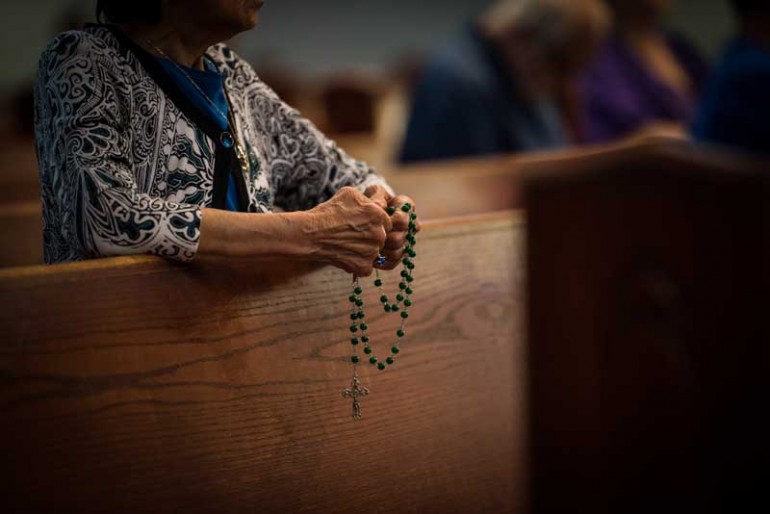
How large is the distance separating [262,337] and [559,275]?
21.5 inches

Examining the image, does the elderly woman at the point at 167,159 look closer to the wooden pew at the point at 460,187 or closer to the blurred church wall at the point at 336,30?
the wooden pew at the point at 460,187

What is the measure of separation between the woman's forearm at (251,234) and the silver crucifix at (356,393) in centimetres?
27

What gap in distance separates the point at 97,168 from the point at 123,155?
0.05m

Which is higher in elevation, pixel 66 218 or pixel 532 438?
pixel 66 218

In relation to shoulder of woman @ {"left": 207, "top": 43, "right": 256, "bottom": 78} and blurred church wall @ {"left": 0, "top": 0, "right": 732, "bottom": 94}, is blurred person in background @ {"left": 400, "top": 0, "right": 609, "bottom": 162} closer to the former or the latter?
shoulder of woman @ {"left": 207, "top": 43, "right": 256, "bottom": 78}

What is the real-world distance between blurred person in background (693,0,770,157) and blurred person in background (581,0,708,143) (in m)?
1.13

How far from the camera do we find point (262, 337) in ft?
4.61

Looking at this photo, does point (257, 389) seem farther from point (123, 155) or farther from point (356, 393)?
point (123, 155)

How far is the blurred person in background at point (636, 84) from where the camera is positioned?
3.76 metres

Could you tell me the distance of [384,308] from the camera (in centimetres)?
148

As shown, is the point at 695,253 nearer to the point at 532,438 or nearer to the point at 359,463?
the point at 532,438

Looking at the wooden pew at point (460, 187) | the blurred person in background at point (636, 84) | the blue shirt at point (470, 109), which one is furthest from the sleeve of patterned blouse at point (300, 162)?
the blurred person in background at point (636, 84)

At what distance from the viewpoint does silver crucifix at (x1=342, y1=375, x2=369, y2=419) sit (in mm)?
1501

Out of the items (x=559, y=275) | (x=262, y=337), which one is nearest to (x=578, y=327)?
(x=559, y=275)
